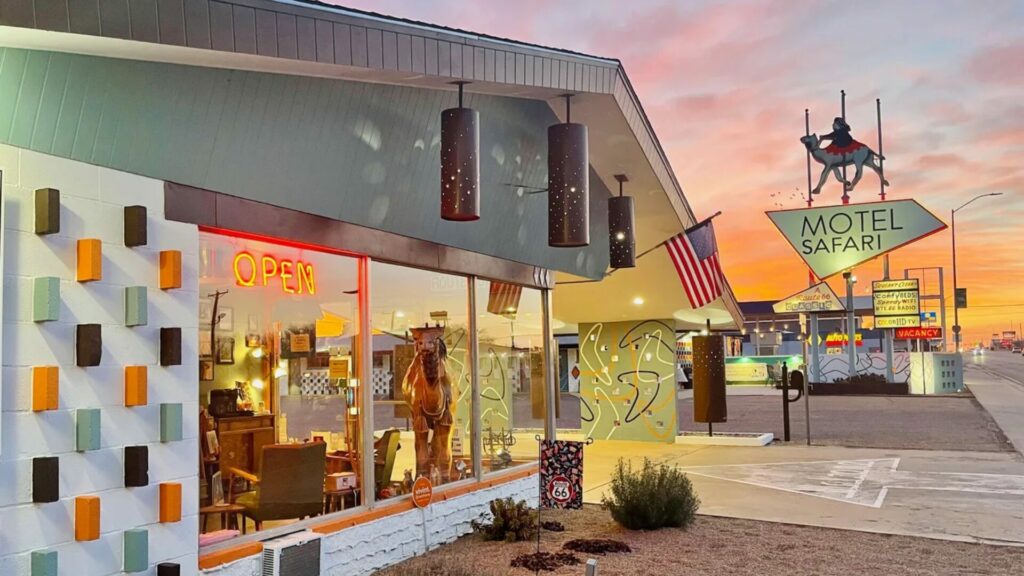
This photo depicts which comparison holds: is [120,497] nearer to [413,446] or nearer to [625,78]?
[413,446]

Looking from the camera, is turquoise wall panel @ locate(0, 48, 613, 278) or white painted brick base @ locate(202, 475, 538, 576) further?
white painted brick base @ locate(202, 475, 538, 576)

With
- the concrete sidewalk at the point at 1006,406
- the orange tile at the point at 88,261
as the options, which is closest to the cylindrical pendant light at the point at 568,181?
the orange tile at the point at 88,261

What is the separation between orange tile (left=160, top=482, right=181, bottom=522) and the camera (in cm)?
505

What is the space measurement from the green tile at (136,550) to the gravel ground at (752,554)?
2.22m

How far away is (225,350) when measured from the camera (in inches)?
295

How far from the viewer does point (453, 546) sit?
8297mm

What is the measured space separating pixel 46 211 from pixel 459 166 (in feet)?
8.73

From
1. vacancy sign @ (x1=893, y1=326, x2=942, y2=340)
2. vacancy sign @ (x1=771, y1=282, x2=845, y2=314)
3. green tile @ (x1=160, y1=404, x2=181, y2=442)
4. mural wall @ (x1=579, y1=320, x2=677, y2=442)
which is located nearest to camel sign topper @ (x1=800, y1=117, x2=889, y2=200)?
vacancy sign @ (x1=771, y1=282, x2=845, y2=314)

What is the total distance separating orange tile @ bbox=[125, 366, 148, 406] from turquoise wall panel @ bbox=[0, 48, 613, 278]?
1.15 m

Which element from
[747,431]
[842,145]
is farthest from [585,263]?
[842,145]

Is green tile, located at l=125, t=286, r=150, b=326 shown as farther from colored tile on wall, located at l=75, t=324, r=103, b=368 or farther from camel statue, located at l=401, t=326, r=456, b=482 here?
camel statue, located at l=401, t=326, r=456, b=482

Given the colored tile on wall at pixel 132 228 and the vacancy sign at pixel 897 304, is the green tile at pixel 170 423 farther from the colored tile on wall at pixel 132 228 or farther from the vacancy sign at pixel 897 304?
the vacancy sign at pixel 897 304

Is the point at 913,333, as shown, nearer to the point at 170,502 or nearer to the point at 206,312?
the point at 206,312

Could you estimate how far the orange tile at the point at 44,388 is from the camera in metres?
4.31
